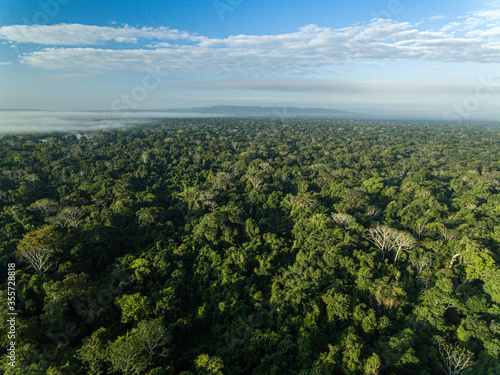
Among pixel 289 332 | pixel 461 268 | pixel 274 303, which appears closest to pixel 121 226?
pixel 274 303

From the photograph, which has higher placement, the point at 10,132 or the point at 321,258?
the point at 10,132

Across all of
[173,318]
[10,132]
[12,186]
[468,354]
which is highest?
[10,132]

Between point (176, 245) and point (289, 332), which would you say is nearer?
point (289, 332)

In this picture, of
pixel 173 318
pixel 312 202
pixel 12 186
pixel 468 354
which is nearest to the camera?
pixel 468 354

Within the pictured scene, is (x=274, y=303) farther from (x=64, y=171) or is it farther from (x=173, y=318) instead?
(x=64, y=171)

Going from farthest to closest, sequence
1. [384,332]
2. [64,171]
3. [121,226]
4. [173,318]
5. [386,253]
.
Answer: [64,171]
[121,226]
[386,253]
[173,318]
[384,332]

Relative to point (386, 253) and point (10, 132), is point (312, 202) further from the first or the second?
point (10, 132)
